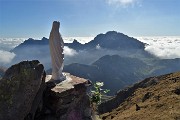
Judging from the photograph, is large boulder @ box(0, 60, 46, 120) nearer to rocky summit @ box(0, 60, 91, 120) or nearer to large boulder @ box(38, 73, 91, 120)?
rocky summit @ box(0, 60, 91, 120)

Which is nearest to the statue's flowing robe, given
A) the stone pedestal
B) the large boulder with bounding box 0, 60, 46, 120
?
the stone pedestal

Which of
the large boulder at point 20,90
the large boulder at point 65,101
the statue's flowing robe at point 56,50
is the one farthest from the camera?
the statue's flowing robe at point 56,50

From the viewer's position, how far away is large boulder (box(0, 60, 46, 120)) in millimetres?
27297

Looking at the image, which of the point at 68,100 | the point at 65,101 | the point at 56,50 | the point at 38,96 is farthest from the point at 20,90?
the point at 56,50

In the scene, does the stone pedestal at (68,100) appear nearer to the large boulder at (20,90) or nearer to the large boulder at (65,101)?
the large boulder at (65,101)

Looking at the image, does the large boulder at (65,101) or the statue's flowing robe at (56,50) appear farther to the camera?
the statue's flowing robe at (56,50)

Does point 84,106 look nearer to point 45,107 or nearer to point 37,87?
point 45,107

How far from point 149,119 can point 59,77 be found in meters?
46.3

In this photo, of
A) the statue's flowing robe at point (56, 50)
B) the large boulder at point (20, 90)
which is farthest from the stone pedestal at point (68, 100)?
the large boulder at point (20, 90)

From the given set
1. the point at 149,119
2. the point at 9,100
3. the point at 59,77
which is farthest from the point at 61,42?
the point at 149,119

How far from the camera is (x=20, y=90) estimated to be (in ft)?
91.6

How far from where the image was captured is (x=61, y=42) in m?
33.4

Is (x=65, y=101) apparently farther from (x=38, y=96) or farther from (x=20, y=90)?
(x=20, y=90)

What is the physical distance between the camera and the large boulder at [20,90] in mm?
27297
